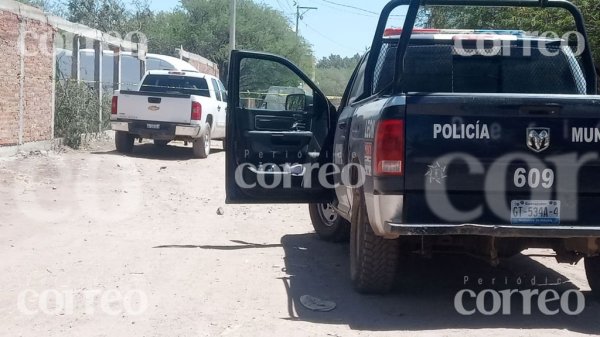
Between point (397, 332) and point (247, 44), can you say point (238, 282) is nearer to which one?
point (397, 332)

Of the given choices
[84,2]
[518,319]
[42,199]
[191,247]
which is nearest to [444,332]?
[518,319]

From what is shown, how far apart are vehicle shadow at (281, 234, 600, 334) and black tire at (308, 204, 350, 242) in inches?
6.5

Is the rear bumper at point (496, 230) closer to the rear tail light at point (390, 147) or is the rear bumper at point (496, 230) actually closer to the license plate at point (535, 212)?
the license plate at point (535, 212)

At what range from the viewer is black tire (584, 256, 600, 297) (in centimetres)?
661

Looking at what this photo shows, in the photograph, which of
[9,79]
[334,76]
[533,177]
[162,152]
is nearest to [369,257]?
[533,177]

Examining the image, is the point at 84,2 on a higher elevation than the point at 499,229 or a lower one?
higher

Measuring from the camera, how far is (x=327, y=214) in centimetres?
928

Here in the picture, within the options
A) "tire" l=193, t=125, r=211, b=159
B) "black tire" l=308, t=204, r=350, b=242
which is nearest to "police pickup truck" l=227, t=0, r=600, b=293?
"black tire" l=308, t=204, r=350, b=242

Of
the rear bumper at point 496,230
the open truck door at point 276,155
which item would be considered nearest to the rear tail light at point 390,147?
the rear bumper at point 496,230

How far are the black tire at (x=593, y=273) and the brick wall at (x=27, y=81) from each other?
1091cm

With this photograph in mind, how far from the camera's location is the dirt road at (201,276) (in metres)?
5.87

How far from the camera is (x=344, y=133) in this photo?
740cm

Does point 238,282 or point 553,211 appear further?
point 238,282

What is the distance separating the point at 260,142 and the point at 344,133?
1078 mm
